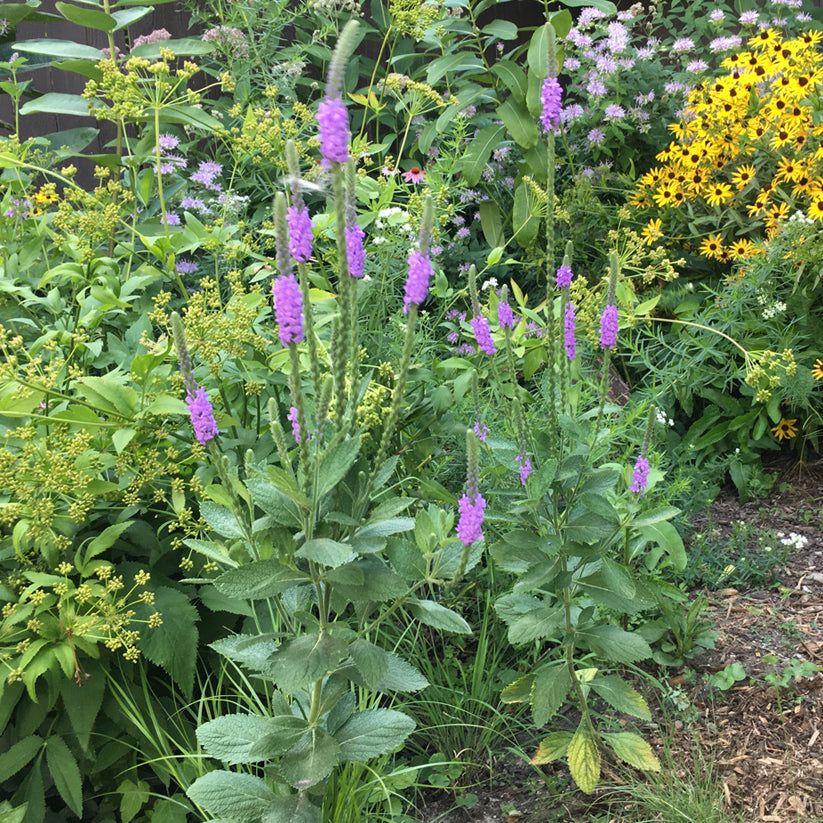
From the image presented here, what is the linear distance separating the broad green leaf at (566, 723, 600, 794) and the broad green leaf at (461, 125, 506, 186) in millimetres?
2556

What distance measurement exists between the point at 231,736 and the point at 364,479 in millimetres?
570

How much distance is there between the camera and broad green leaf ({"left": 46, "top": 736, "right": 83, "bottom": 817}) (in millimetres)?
1789

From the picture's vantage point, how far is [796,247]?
3084 millimetres

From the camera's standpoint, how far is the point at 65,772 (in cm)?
182

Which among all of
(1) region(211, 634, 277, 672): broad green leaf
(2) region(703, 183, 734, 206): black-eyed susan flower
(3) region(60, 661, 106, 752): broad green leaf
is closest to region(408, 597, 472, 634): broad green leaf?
(1) region(211, 634, 277, 672): broad green leaf

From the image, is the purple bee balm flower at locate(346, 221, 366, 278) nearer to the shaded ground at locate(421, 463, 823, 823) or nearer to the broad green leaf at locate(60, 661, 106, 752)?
the broad green leaf at locate(60, 661, 106, 752)

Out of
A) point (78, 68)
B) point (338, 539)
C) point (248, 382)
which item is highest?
point (78, 68)

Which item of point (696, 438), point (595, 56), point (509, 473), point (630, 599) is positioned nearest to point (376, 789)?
point (630, 599)

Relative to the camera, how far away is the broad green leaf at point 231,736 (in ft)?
4.80

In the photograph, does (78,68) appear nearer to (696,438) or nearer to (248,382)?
(248,382)

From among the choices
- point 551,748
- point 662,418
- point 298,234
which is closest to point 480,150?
point 662,418

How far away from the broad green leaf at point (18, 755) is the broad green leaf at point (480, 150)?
278cm

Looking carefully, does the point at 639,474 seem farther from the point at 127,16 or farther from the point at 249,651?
the point at 127,16

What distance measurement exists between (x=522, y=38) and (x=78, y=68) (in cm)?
318
